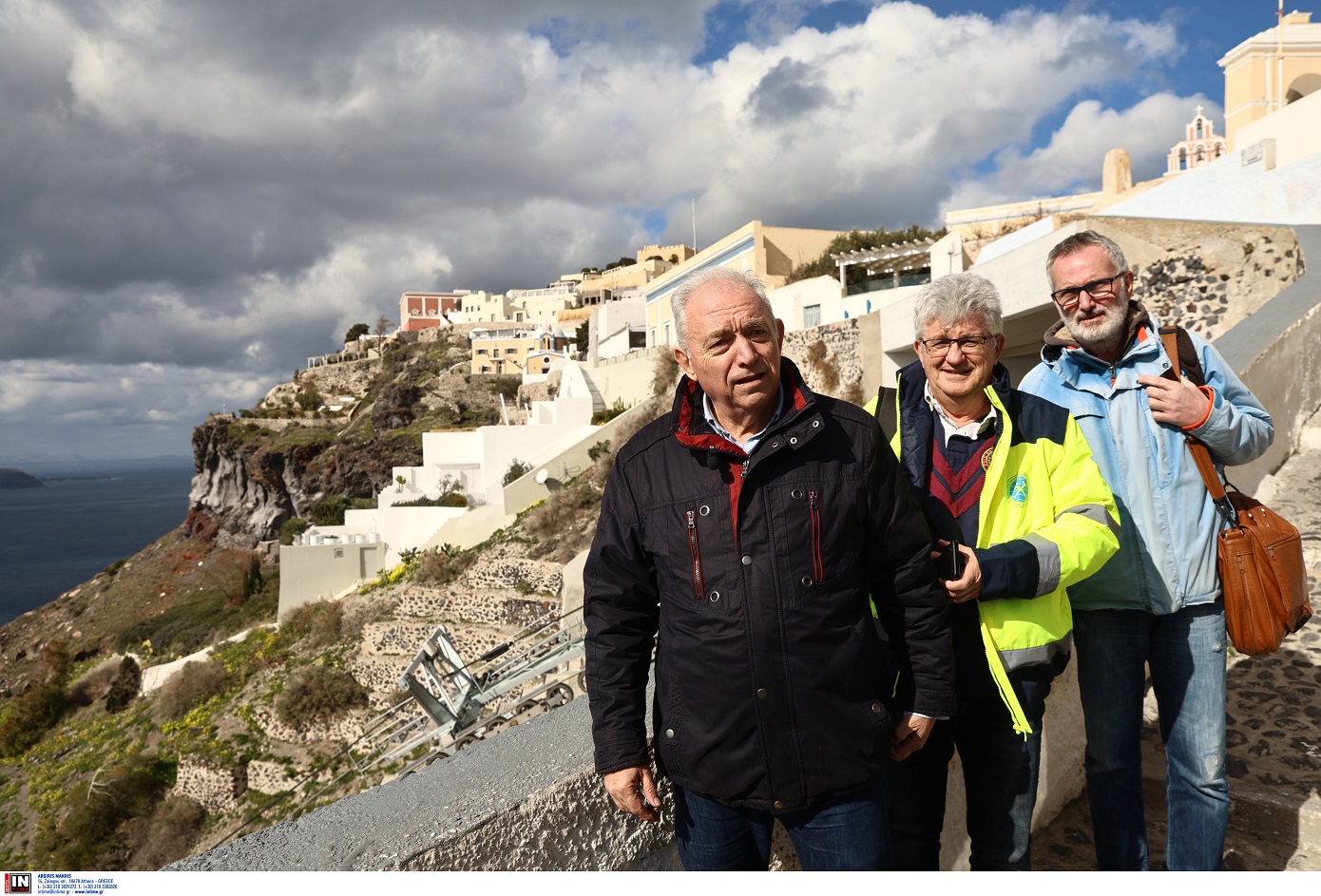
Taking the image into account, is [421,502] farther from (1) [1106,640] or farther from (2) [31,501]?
(2) [31,501]

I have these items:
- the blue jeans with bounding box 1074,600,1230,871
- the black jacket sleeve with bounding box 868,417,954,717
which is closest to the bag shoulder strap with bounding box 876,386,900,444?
the black jacket sleeve with bounding box 868,417,954,717

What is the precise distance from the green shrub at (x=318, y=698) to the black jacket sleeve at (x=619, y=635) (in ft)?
47.0

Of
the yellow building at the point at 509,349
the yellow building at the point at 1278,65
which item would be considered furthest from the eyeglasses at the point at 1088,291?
the yellow building at the point at 509,349

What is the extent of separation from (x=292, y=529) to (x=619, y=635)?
29876 millimetres

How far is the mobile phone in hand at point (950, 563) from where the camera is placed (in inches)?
60.5

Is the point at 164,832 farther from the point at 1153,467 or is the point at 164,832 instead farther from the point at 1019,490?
the point at 1153,467

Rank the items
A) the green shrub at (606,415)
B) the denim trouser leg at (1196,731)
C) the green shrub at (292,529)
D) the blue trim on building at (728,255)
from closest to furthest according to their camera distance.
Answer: the denim trouser leg at (1196,731) < the green shrub at (606,415) < the blue trim on building at (728,255) < the green shrub at (292,529)

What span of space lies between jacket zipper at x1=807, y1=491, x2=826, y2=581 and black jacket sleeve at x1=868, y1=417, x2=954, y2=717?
125 mm

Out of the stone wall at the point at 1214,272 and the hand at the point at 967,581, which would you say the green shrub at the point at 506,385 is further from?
the hand at the point at 967,581

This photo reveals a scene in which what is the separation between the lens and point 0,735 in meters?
20.6

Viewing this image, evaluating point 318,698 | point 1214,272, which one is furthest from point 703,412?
point 318,698

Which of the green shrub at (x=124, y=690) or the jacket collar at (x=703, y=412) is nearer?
the jacket collar at (x=703, y=412)

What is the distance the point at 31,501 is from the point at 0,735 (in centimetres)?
22382
